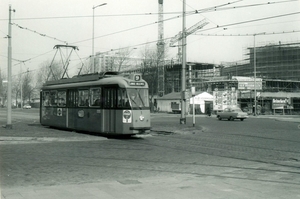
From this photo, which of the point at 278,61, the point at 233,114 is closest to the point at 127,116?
the point at 233,114

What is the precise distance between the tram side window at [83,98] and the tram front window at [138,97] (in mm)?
3039

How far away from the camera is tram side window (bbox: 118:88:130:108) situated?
674 inches

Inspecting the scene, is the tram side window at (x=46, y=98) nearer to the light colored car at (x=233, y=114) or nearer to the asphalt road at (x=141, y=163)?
the asphalt road at (x=141, y=163)

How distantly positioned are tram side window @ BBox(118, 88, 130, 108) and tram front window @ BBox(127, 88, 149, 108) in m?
0.16

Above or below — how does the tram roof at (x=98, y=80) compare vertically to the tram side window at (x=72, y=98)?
above

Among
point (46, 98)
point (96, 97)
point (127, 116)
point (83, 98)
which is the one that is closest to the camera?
point (127, 116)

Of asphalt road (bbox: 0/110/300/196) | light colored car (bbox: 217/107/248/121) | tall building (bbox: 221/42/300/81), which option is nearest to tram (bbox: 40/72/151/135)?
asphalt road (bbox: 0/110/300/196)

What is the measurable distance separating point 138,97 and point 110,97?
138 centimetres

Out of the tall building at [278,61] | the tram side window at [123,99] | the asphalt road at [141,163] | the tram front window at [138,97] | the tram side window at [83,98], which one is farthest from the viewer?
the tall building at [278,61]

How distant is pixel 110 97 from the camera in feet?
57.7

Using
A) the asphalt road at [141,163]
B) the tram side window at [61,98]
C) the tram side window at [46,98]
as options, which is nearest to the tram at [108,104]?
the tram side window at [61,98]

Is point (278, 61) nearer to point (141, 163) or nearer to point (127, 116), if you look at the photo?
point (127, 116)

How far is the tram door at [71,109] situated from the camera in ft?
66.6

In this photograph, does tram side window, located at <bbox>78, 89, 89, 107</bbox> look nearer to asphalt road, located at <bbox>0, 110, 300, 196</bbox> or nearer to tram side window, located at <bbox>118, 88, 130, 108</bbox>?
tram side window, located at <bbox>118, 88, 130, 108</bbox>
